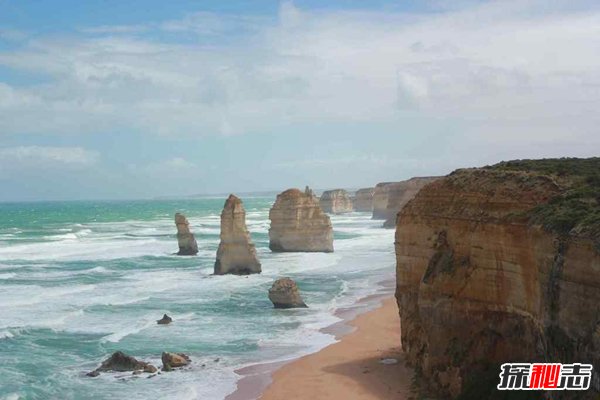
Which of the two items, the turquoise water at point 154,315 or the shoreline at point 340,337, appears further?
the turquoise water at point 154,315

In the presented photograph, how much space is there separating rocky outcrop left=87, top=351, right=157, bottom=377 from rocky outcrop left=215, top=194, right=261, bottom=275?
22720mm

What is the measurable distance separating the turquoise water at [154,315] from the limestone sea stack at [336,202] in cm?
7022

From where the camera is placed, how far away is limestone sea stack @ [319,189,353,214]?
13788 cm

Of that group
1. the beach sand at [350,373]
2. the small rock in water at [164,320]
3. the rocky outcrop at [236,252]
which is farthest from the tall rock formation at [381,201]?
the beach sand at [350,373]

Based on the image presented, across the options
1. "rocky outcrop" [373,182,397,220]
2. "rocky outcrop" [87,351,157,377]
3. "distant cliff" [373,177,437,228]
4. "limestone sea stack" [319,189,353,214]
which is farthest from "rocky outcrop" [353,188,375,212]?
"rocky outcrop" [87,351,157,377]

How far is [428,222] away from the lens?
21766mm

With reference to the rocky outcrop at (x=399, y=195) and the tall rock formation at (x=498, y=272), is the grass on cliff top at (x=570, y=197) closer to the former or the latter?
the tall rock formation at (x=498, y=272)

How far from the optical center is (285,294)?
35.9 m

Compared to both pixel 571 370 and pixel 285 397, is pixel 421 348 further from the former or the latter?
pixel 571 370

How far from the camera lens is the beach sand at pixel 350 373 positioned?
2159cm

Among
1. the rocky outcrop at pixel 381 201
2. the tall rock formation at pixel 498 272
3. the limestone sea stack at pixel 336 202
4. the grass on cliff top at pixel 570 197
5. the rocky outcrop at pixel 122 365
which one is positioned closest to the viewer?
the tall rock formation at pixel 498 272

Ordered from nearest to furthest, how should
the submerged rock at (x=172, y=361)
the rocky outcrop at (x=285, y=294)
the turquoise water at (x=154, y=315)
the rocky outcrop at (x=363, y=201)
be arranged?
the turquoise water at (x=154, y=315) < the submerged rock at (x=172, y=361) < the rocky outcrop at (x=285, y=294) < the rocky outcrop at (x=363, y=201)

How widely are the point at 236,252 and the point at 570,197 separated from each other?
1294 inches

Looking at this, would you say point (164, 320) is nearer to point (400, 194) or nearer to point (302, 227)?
point (302, 227)
